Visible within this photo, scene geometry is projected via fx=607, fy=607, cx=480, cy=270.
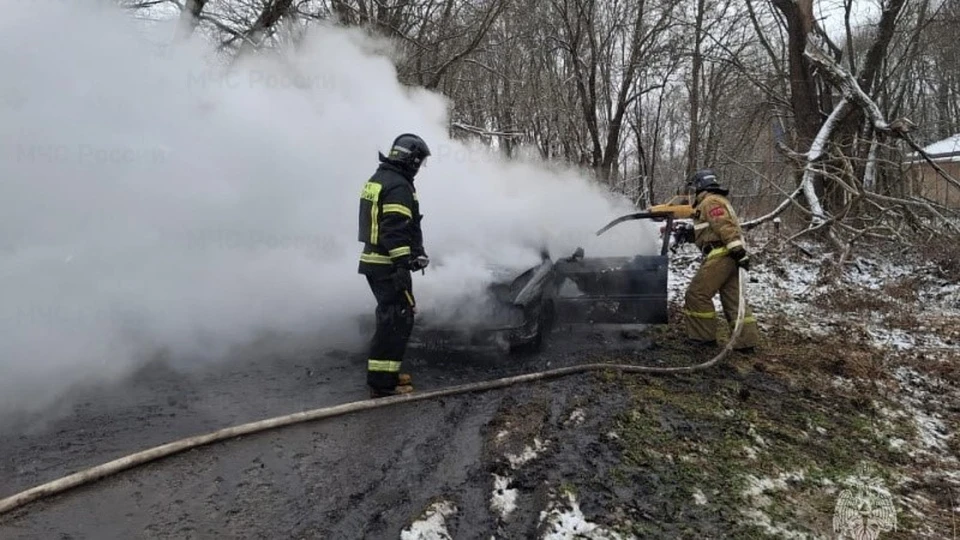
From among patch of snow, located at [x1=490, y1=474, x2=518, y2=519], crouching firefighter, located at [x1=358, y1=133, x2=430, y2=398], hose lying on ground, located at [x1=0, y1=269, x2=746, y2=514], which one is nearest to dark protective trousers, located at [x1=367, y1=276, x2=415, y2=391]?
crouching firefighter, located at [x1=358, y1=133, x2=430, y2=398]

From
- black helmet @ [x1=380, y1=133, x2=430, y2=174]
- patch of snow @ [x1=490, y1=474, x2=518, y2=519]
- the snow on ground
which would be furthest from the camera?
the snow on ground

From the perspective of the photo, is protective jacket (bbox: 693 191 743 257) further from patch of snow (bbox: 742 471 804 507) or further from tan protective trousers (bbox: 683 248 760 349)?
patch of snow (bbox: 742 471 804 507)

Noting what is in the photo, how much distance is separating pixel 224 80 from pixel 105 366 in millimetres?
Answer: 2859

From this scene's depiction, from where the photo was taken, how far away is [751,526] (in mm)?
2863

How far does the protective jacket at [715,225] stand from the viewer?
5.79 metres

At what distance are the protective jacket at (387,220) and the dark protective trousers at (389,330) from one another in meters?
0.12

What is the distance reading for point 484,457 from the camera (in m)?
3.39

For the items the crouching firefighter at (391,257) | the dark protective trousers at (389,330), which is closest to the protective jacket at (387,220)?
the crouching firefighter at (391,257)

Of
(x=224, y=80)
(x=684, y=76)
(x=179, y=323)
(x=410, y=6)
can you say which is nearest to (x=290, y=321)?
(x=179, y=323)

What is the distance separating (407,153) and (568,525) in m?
2.86

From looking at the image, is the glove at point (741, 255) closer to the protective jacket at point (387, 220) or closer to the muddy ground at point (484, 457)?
the muddy ground at point (484, 457)

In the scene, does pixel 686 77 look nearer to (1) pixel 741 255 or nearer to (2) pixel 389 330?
(1) pixel 741 255

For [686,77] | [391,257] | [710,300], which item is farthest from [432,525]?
[686,77]

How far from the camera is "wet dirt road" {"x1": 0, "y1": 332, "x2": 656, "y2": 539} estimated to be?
2.66 m
